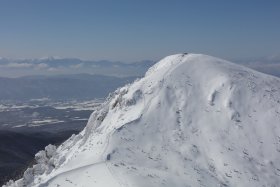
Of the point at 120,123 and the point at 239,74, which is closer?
the point at 120,123

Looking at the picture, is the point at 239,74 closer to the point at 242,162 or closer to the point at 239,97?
the point at 239,97

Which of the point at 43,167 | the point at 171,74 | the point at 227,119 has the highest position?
the point at 171,74

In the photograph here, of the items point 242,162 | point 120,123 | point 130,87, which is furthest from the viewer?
point 130,87

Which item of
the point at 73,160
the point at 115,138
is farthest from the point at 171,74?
the point at 73,160

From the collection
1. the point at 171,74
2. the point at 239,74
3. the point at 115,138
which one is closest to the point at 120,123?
the point at 115,138

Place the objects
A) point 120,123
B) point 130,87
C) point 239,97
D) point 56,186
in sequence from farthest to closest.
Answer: point 130,87 → point 239,97 → point 120,123 → point 56,186

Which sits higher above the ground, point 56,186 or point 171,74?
point 171,74
